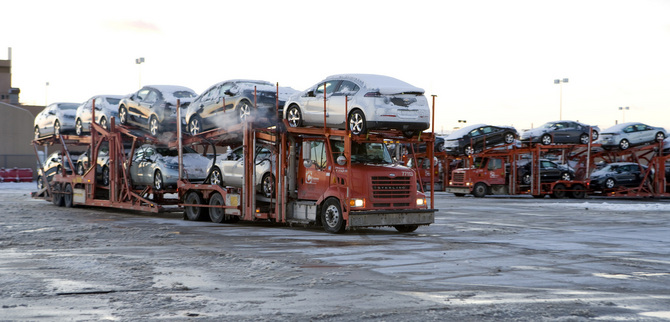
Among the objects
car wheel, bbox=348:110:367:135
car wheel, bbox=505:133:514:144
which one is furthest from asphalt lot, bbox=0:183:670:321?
car wheel, bbox=505:133:514:144

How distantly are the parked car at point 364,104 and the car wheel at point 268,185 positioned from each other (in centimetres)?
134

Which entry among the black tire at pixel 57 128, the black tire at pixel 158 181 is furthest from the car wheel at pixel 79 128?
the black tire at pixel 158 181

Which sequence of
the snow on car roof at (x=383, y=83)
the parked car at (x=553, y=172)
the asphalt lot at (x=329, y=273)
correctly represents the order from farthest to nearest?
1. the parked car at (x=553, y=172)
2. the snow on car roof at (x=383, y=83)
3. the asphalt lot at (x=329, y=273)

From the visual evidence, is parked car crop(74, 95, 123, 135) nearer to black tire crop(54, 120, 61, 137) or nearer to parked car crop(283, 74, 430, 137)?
black tire crop(54, 120, 61, 137)

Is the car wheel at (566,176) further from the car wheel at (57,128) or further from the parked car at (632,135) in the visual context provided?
the car wheel at (57,128)

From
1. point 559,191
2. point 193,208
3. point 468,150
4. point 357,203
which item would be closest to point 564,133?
point 559,191

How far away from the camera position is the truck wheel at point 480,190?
36.3 m

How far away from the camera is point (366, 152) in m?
15.7

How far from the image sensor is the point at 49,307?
7301 millimetres

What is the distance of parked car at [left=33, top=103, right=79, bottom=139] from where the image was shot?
25.1 meters

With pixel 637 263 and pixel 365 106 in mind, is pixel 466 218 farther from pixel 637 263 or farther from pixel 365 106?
pixel 637 263

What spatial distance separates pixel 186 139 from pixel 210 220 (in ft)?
7.35

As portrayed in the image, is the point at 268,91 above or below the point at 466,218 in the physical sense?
above

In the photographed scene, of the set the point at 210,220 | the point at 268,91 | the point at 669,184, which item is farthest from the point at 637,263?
the point at 669,184
